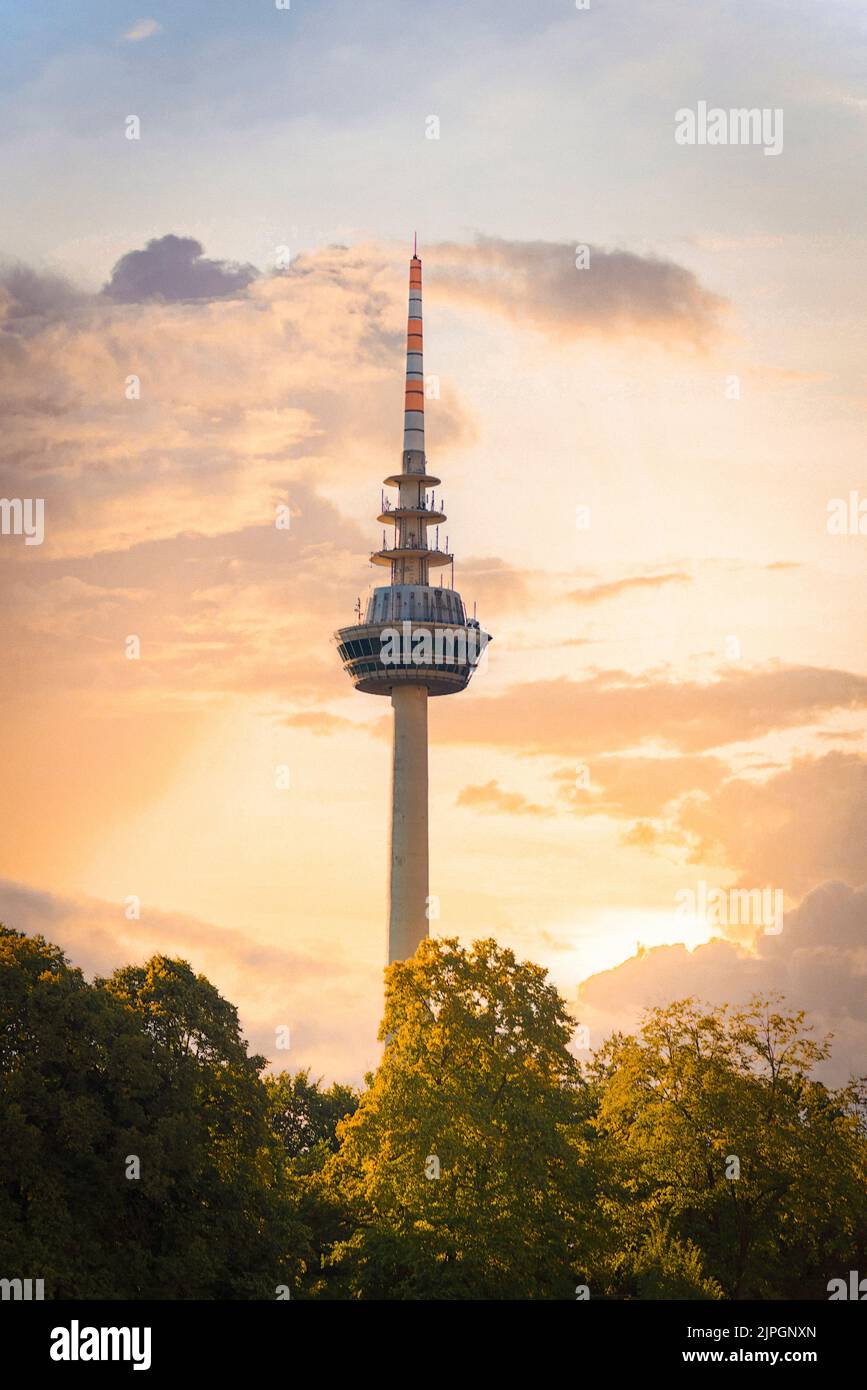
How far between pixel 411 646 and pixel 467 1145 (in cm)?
8952

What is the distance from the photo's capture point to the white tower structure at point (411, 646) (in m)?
154

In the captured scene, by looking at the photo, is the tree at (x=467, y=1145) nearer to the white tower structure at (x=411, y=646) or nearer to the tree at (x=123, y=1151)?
the tree at (x=123, y=1151)

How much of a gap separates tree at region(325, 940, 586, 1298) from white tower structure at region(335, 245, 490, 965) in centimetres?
7035

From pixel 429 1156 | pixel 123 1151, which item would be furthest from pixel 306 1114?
pixel 123 1151

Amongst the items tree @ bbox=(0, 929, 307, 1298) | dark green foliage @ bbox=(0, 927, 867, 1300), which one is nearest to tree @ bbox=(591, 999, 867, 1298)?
dark green foliage @ bbox=(0, 927, 867, 1300)

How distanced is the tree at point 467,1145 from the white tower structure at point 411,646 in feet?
231

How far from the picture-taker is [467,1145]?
237 ft

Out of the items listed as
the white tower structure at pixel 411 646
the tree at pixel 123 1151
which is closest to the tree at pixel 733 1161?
the tree at pixel 123 1151

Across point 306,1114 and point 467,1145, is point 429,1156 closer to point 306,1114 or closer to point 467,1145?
point 467,1145

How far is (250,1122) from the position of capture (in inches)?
2736

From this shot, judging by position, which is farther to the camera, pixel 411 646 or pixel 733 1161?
pixel 411 646

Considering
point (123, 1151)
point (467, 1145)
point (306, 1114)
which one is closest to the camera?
point (123, 1151)

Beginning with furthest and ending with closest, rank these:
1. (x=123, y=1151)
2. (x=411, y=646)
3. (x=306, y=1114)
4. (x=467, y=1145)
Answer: (x=411, y=646)
(x=306, y=1114)
(x=467, y=1145)
(x=123, y=1151)
